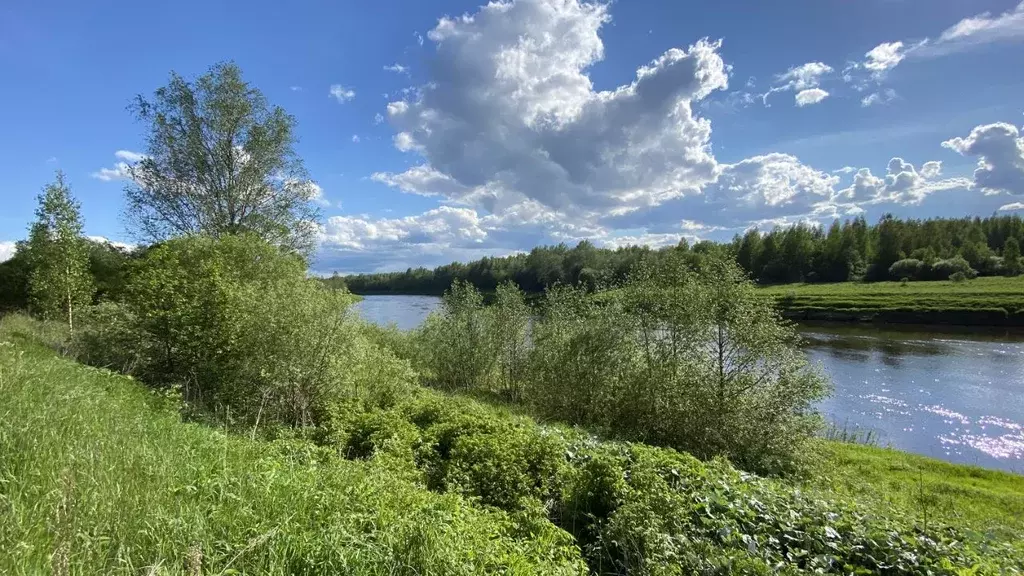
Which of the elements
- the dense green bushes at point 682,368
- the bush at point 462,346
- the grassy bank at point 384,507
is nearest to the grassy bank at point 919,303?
the bush at point 462,346

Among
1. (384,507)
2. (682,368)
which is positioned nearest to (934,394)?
(682,368)

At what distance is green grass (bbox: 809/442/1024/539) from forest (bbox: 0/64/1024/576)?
115 millimetres

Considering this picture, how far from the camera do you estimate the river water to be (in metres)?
20.3

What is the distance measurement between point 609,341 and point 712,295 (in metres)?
4.28

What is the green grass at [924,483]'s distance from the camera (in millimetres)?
11750

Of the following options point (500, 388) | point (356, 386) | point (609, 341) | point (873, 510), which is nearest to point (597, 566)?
point (873, 510)

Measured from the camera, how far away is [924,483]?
46.8ft

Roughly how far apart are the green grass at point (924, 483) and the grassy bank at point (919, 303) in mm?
36516

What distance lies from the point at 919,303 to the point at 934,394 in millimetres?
41877

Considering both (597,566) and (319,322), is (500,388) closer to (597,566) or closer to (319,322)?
(319,322)

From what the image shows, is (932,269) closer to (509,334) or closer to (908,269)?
(908,269)

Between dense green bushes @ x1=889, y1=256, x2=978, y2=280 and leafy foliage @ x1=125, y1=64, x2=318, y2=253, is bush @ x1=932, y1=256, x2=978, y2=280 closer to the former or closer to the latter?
dense green bushes @ x1=889, y1=256, x2=978, y2=280

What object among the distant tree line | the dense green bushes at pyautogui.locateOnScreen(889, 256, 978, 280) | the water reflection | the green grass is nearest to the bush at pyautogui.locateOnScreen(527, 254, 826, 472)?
the green grass

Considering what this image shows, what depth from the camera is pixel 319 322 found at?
12070 millimetres
